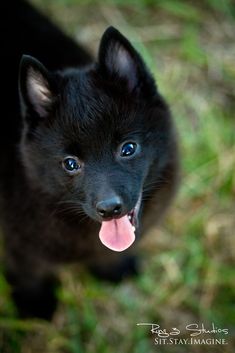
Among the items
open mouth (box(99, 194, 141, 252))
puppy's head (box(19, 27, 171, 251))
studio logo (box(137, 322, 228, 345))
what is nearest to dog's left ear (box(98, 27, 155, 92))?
puppy's head (box(19, 27, 171, 251))

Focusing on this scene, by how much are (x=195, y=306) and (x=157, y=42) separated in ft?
7.06

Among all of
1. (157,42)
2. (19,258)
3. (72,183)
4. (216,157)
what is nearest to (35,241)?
(19,258)

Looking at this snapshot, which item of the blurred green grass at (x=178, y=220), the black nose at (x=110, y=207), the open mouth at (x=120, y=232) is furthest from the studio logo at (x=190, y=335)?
the black nose at (x=110, y=207)

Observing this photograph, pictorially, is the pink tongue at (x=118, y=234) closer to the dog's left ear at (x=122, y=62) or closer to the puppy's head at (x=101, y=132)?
the puppy's head at (x=101, y=132)

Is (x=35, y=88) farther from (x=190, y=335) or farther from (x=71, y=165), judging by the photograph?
(x=190, y=335)

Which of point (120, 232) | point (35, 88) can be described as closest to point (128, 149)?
point (120, 232)

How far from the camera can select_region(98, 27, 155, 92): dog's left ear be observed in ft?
8.09

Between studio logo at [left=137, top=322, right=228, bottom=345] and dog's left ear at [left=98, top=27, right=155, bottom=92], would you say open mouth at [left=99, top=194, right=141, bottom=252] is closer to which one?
dog's left ear at [left=98, top=27, right=155, bottom=92]

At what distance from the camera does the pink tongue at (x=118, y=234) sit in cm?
249

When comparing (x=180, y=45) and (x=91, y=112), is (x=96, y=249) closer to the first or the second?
(x=91, y=112)

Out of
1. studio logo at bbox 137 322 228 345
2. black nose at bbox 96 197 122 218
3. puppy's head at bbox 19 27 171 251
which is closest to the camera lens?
black nose at bbox 96 197 122 218

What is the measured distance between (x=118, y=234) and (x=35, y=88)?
782 mm

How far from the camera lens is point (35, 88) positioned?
254 centimetres

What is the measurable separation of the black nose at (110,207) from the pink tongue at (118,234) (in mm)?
151
